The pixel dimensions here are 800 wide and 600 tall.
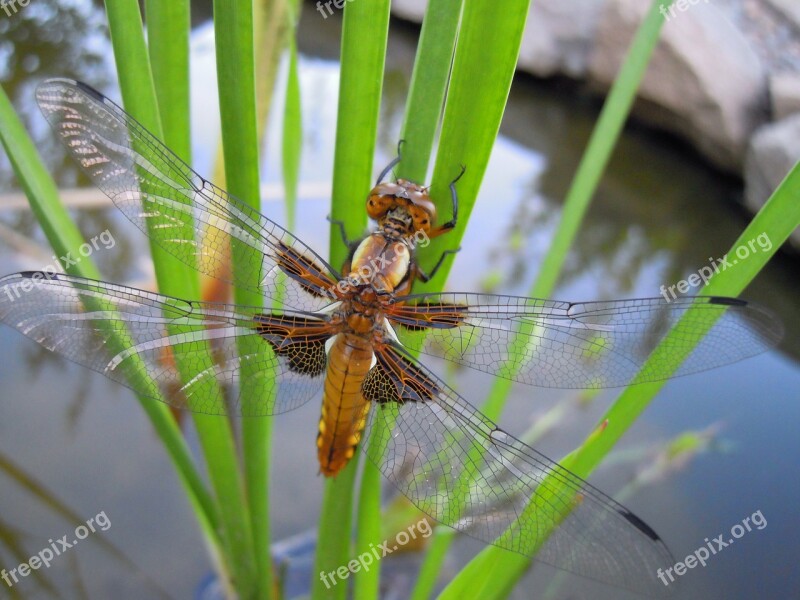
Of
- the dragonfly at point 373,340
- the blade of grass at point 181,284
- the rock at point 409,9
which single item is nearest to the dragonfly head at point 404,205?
the dragonfly at point 373,340

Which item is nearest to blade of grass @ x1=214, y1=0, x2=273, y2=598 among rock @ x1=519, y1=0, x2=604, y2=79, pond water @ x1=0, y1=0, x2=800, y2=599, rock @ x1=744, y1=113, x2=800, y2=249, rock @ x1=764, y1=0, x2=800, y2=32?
pond water @ x1=0, y1=0, x2=800, y2=599

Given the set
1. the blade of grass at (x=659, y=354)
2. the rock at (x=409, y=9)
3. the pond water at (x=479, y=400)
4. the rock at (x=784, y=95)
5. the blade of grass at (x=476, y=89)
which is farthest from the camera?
the rock at (x=409, y=9)

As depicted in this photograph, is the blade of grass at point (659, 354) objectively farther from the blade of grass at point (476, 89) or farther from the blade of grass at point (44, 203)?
the blade of grass at point (44, 203)

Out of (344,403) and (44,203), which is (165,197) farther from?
A: (344,403)

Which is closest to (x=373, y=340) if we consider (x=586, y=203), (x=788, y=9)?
(x=586, y=203)

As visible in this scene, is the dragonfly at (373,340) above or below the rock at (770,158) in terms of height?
below

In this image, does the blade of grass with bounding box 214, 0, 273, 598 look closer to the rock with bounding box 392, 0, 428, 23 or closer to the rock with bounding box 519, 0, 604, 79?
the rock with bounding box 519, 0, 604, 79

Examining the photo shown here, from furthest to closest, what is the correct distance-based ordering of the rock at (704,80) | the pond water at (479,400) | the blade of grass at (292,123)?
the rock at (704,80)
the pond water at (479,400)
the blade of grass at (292,123)
